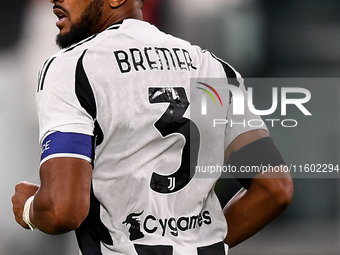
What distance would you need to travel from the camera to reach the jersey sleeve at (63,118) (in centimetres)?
100

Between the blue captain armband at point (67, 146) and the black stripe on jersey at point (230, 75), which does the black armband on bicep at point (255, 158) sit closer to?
the black stripe on jersey at point (230, 75)

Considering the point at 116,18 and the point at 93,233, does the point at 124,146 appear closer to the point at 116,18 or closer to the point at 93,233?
the point at 93,233

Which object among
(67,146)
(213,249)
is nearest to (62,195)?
(67,146)

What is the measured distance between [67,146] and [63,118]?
56 millimetres

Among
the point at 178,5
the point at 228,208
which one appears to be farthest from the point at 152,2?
the point at 228,208

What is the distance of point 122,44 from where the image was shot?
1133 millimetres

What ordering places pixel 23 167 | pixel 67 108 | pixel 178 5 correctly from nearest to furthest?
pixel 67 108 → pixel 23 167 → pixel 178 5

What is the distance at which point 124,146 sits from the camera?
1.07m

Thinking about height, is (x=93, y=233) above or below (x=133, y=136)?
below

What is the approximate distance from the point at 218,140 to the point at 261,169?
16 cm

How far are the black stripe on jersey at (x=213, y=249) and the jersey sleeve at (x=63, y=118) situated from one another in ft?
1.06

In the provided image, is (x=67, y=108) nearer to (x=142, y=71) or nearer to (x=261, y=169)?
(x=142, y=71)

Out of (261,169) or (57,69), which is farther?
(261,169)

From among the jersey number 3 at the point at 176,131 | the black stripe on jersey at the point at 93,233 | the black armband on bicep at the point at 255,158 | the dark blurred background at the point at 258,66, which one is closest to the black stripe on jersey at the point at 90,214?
the black stripe on jersey at the point at 93,233
